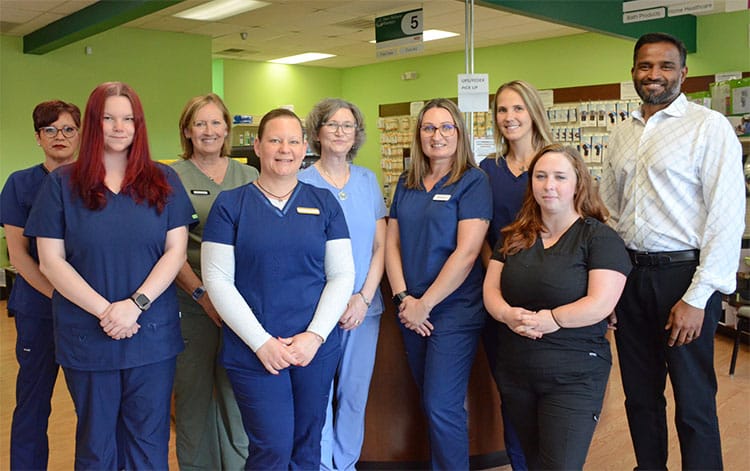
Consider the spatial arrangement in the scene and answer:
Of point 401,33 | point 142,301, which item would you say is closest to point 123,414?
point 142,301

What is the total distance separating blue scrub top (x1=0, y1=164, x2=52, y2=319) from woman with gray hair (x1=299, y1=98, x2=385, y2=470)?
40.1 inches

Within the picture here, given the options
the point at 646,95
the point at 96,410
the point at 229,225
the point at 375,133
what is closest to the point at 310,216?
the point at 229,225

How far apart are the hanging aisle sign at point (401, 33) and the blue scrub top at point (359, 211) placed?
4006mm

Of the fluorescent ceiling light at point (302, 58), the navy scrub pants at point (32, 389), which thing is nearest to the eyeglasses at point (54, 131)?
the navy scrub pants at point (32, 389)

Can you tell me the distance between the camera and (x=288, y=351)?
2.25 metres

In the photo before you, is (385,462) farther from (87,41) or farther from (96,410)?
(87,41)

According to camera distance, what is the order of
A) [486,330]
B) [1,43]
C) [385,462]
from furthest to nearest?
[1,43]
[385,462]
[486,330]

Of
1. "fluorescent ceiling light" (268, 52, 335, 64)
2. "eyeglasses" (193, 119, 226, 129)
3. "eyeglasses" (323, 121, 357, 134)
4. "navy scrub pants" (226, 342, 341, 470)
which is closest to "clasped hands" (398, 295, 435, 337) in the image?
"navy scrub pants" (226, 342, 341, 470)

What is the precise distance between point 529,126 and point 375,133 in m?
9.43

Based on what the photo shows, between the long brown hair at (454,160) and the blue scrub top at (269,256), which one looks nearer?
the blue scrub top at (269,256)

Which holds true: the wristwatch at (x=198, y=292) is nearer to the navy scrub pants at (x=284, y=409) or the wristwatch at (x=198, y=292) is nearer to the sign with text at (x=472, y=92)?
the navy scrub pants at (x=284, y=409)

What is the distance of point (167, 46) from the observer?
9.00 meters

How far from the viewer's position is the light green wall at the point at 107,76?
323 inches

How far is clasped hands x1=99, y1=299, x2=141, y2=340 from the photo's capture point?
2.14 m
